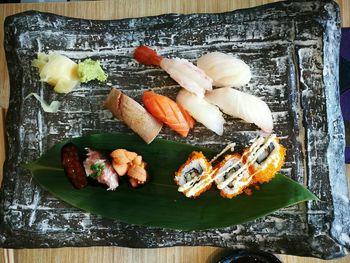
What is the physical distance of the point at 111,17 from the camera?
366 centimetres

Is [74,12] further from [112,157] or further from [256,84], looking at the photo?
[256,84]

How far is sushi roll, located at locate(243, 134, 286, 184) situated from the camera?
119 inches

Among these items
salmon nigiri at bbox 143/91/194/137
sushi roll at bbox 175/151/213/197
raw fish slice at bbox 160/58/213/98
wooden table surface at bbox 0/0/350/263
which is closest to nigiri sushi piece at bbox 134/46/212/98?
raw fish slice at bbox 160/58/213/98

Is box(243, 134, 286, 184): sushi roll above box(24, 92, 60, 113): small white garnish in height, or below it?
below

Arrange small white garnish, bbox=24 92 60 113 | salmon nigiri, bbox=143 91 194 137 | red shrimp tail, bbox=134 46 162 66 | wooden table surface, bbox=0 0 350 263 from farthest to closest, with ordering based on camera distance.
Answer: wooden table surface, bbox=0 0 350 263 → small white garnish, bbox=24 92 60 113 → red shrimp tail, bbox=134 46 162 66 → salmon nigiri, bbox=143 91 194 137

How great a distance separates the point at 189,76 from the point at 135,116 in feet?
1.34

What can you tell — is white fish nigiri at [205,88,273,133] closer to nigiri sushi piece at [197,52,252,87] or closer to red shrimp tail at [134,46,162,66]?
nigiri sushi piece at [197,52,252,87]

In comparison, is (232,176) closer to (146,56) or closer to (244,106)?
(244,106)

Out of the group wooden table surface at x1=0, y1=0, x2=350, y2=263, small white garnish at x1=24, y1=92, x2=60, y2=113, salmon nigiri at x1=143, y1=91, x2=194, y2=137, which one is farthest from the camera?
wooden table surface at x1=0, y1=0, x2=350, y2=263

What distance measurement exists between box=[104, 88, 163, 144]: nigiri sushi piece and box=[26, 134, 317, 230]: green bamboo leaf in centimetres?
8

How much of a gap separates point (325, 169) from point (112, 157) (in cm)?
130

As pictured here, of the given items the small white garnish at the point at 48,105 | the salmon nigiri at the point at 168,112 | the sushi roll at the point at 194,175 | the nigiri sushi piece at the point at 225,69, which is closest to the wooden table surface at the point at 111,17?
the small white garnish at the point at 48,105

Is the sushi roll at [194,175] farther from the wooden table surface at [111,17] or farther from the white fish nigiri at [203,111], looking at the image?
the wooden table surface at [111,17]

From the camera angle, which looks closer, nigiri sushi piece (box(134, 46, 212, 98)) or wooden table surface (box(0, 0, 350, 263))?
nigiri sushi piece (box(134, 46, 212, 98))
